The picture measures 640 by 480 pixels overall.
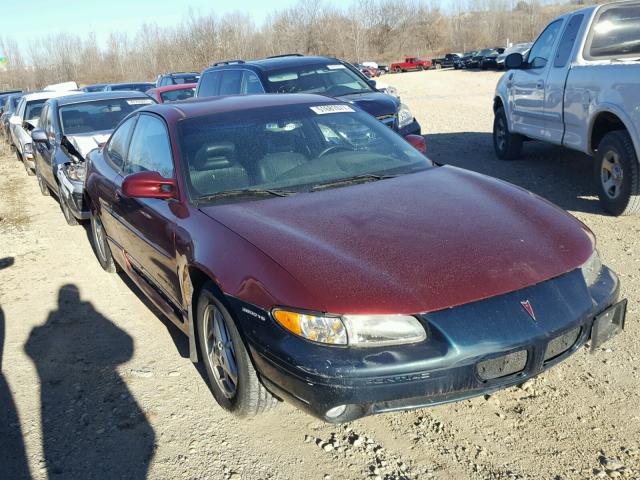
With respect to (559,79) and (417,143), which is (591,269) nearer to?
(417,143)

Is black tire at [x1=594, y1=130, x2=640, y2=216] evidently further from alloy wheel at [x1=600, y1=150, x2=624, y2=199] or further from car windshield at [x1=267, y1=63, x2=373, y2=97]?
car windshield at [x1=267, y1=63, x2=373, y2=97]

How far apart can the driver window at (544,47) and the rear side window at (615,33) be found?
641 mm

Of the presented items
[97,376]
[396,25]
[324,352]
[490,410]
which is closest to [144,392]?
[97,376]

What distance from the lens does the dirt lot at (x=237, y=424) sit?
293 centimetres

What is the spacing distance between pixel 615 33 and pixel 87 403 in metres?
6.39

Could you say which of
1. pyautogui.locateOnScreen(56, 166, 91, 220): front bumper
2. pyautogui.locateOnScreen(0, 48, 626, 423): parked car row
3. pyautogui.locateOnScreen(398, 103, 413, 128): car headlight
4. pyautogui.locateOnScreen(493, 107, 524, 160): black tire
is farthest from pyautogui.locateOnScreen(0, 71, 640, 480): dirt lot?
pyautogui.locateOnScreen(493, 107, 524, 160): black tire

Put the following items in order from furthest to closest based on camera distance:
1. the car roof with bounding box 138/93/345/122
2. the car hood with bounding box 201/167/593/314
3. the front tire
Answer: the front tire
the car roof with bounding box 138/93/345/122
the car hood with bounding box 201/167/593/314

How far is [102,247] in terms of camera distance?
6.08 m

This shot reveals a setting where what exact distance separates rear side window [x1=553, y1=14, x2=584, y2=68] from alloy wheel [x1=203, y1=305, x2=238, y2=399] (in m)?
5.56

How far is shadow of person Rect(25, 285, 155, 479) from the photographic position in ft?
10.2

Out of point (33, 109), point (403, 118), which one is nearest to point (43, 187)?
point (33, 109)

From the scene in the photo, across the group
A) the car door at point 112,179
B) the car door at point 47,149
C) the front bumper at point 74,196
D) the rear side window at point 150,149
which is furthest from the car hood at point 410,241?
the car door at point 47,149

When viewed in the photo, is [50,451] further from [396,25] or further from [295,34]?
[396,25]

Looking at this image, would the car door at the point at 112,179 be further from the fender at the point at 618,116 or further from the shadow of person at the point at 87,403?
the fender at the point at 618,116
